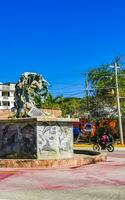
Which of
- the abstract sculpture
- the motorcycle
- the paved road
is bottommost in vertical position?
the paved road

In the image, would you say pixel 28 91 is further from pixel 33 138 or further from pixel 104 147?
pixel 104 147

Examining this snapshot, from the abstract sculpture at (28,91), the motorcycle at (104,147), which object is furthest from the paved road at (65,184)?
the motorcycle at (104,147)

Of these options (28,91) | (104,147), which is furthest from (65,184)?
(104,147)

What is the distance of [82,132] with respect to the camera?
52.3 meters

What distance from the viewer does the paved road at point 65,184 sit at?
12.6 metres

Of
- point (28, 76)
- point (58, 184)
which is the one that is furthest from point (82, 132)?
point (58, 184)

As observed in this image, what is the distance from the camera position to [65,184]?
49.1ft

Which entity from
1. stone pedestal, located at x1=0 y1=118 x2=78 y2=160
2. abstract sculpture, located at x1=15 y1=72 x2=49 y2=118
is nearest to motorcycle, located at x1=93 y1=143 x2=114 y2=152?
abstract sculpture, located at x1=15 y1=72 x2=49 y2=118

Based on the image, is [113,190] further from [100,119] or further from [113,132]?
[100,119]

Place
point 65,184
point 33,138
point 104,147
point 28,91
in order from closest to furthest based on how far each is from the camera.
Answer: point 65,184 → point 33,138 → point 28,91 → point 104,147

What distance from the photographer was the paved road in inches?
497

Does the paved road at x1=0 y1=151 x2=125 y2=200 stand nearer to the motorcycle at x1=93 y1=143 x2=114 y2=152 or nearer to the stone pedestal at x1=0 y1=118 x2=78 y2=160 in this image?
the stone pedestal at x1=0 y1=118 x2=78 y2=160

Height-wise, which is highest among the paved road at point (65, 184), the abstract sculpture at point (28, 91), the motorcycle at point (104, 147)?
the abstract sculpture at point (28, 91)

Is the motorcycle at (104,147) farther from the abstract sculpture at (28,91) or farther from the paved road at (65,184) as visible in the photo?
the paved road at (65,184)
